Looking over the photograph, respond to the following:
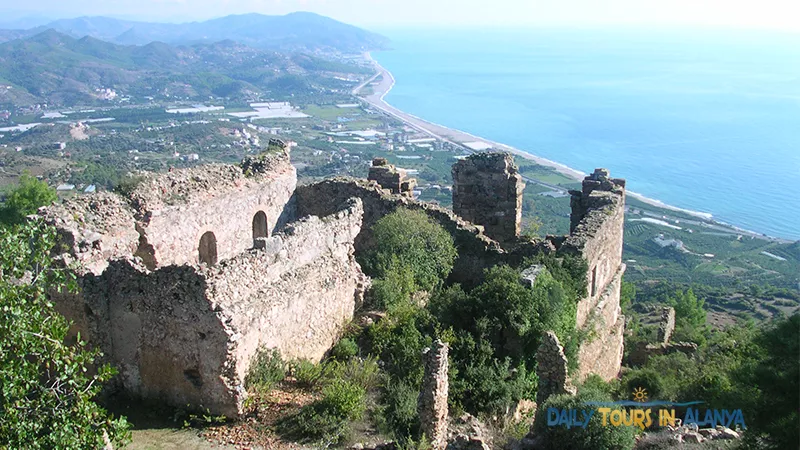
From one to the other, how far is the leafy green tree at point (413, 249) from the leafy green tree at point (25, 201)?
1407 cm

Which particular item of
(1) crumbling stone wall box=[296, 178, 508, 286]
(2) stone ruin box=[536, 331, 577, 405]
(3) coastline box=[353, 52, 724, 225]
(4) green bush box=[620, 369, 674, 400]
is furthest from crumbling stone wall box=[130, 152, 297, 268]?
(3) coastline box=[353, 52, 724, 225]

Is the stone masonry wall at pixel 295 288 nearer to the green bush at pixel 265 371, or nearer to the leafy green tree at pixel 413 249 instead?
the green bush at pixel 265 371

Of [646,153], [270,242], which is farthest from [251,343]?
[646,153]

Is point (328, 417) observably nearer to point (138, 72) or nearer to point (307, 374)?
point (307, 374)

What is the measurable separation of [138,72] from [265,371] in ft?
530

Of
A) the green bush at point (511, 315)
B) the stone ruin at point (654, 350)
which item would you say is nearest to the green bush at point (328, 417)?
the green bush at point (511, 315)

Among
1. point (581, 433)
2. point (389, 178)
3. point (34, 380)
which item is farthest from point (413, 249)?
point (34, 380)

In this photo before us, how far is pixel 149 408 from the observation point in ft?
32.5

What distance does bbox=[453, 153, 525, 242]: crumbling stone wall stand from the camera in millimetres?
16828

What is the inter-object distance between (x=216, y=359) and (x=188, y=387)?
720 mm

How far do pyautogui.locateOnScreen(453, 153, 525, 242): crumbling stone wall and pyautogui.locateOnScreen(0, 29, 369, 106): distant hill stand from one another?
115783 mm

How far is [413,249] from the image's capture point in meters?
14.1

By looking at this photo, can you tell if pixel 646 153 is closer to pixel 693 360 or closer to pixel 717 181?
pixel 717 181

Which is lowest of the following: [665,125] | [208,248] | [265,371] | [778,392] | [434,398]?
[665,125]
